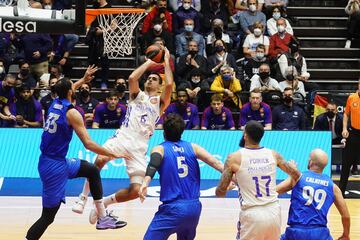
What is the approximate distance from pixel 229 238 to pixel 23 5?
12.4ft

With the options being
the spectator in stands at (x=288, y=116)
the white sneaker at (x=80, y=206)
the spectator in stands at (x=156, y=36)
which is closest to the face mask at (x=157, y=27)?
the spectator in stands at (x=156, y=36)

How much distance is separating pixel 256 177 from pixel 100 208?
2.63 meters

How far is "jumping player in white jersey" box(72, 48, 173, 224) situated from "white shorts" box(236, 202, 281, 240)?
2494 millimetres

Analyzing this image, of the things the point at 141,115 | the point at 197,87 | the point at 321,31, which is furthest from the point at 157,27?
the point at 141,115

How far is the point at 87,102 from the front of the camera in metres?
17.4

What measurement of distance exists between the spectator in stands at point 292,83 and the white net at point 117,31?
12.1 ft

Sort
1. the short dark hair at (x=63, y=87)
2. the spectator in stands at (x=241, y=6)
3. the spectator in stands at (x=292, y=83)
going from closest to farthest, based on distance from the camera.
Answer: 1. the short dark hair at (x=63, y=87)
2. the spectator in stands at (x=292, y=83)
3. the spectator in stands at (x=241, y=6)

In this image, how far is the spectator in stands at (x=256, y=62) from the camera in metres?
18.9

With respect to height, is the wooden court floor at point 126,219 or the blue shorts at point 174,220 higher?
the blue shorts at point 174,220

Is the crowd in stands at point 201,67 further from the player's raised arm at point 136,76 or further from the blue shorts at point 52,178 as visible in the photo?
the blue shorts at point 52,178

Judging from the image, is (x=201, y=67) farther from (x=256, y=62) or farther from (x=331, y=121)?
(x=331, y=121)

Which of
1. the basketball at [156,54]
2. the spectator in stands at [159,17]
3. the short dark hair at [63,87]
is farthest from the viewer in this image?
the spectator in stands at [159,17]

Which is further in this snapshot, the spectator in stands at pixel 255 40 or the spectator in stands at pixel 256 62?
the spectator in stands at pixel 255 40

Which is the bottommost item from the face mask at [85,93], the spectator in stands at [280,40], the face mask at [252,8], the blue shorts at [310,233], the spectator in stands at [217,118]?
the spectator in stands at [217,118]
